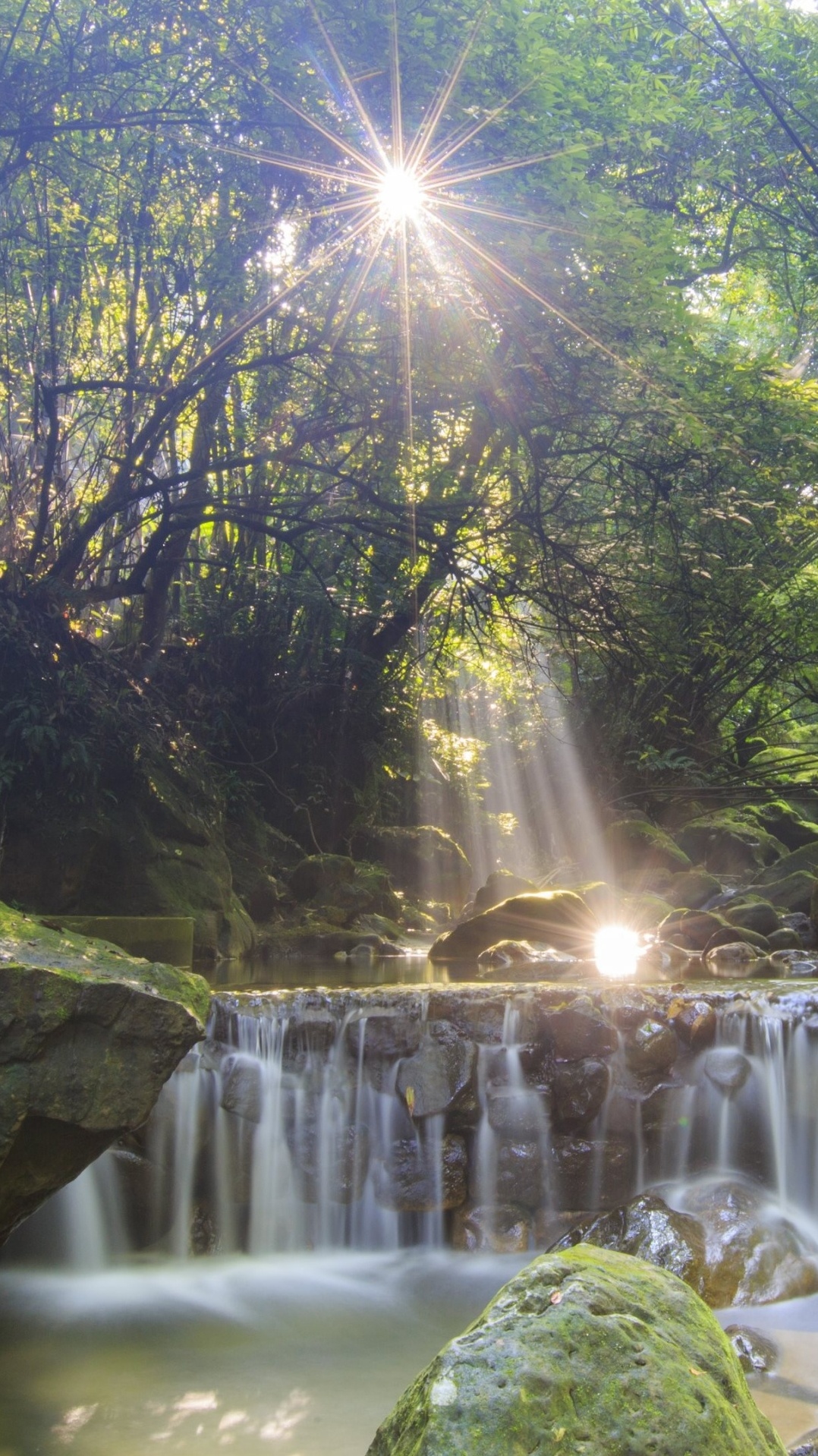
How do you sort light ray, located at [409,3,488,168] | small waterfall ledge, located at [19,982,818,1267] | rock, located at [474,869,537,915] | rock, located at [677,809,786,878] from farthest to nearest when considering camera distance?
rock, located at [677,809,786,878] → rock, located at [474,869,537,915] → light ray, located at [409,3,488,168] → small waterfall ledge, located at [19,982,818,1267]

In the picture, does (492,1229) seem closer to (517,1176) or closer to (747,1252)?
(517,1176)

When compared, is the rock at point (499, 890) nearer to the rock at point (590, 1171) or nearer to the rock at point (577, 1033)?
the rock at point (577, 1033)

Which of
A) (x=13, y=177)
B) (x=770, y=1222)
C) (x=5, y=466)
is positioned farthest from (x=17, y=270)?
(x=770, y=1222)

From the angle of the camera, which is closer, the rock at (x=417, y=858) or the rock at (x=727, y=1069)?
the rock at (x=727, y=1069)

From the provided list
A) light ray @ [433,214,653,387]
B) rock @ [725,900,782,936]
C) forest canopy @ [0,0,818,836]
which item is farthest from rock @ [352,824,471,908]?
light ray @ [433,214,653,387]

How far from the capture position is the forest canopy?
8.27 meters

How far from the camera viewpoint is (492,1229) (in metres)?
5.79

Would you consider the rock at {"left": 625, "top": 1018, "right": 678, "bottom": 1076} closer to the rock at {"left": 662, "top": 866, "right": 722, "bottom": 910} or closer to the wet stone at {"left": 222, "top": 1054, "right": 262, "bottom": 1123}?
the wet stone at {"left": 222, "top": 1054, "right": 262, "bottom": 1123}

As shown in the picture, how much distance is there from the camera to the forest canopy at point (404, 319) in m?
8.27

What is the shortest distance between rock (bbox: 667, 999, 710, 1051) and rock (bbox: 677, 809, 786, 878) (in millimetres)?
11365

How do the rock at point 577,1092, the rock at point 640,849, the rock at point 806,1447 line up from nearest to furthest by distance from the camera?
the rock at point 806,1447 < the rock at point 577,1092 < the rock at point 640,849

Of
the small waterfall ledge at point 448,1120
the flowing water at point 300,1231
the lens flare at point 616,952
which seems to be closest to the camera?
the flowing water at point 300,1231

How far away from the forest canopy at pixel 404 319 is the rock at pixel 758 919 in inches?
113

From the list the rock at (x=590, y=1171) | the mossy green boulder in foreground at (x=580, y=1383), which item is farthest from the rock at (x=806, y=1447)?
the rock at (x=590, y=1171)
